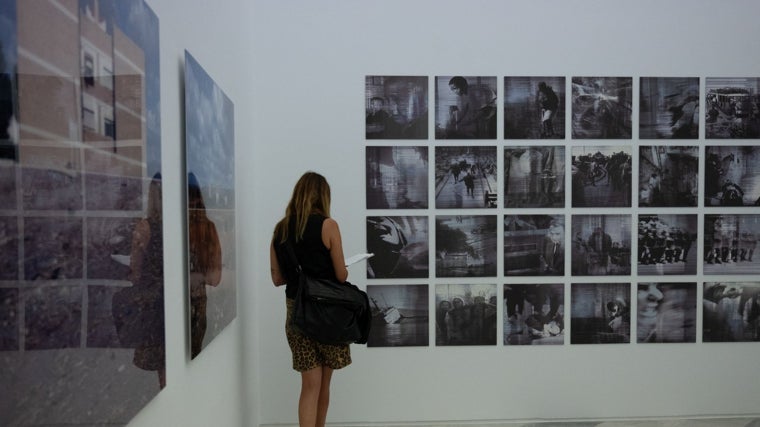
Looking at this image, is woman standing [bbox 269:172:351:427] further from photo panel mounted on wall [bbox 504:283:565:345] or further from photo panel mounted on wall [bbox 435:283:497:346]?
photo panel mounted on wall [bbox 504:283:565:345]

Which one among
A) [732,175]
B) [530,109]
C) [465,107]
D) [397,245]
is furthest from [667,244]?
[397,245]

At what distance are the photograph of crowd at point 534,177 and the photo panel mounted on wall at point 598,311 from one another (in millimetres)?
667

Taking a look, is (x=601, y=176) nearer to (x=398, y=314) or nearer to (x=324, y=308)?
(x=398, y=314)

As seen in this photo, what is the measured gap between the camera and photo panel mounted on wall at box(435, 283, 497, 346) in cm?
382

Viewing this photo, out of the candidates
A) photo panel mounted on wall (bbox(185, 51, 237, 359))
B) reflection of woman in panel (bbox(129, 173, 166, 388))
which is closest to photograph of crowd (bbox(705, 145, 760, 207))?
photo panel mounted on wall (bbox(185, 51, 237, 359))

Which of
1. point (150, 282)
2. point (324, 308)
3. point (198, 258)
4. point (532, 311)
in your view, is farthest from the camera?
point (532, 311)

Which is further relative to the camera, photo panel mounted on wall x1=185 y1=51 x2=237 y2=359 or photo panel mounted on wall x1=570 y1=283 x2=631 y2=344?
photo panel mounted on wall x1=570 y1=283 x2=631 y2=344

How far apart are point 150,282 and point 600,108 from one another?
132 inches

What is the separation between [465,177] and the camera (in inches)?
149

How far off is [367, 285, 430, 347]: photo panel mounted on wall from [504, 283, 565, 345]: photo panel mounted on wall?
600 mm

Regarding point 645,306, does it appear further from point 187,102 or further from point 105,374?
point 105,374

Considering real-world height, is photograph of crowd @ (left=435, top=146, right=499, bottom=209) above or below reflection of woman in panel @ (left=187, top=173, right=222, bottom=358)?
above

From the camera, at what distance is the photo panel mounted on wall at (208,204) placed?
1.97 m

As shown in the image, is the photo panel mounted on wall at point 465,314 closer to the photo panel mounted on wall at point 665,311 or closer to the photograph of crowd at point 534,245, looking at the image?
the photograph of crowd at point 534,245
